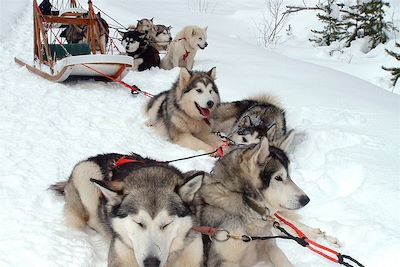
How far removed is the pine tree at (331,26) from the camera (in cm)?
980

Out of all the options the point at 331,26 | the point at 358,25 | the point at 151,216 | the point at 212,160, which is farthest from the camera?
the point at 331,26

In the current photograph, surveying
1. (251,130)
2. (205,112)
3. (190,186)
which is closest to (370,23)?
(205,112)

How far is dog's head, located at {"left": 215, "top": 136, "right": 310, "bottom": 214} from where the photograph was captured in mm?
2107

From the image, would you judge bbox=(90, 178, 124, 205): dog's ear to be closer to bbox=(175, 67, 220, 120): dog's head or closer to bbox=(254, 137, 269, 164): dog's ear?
bbox=(254, 137, 269, 164): dog's ear

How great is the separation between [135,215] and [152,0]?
56.3ft

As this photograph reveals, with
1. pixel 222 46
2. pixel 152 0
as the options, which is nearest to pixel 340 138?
pixel 222 46

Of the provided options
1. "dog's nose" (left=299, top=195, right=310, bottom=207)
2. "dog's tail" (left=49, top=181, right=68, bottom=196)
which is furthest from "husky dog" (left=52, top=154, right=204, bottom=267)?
"dog's tail" (left=49, top=181, right=68, bottom=196)

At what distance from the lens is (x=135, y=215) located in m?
1.70

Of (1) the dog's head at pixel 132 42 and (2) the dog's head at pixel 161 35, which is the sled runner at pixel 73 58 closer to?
(1) the dog's head at pixel 132 42

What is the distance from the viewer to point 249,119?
376 cm

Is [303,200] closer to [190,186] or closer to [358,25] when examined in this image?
[190,186]

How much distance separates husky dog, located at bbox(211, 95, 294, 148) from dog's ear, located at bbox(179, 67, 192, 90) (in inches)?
15.2

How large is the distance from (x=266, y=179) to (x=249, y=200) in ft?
0.44

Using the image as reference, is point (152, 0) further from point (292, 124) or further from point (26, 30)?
point (292, 124)
